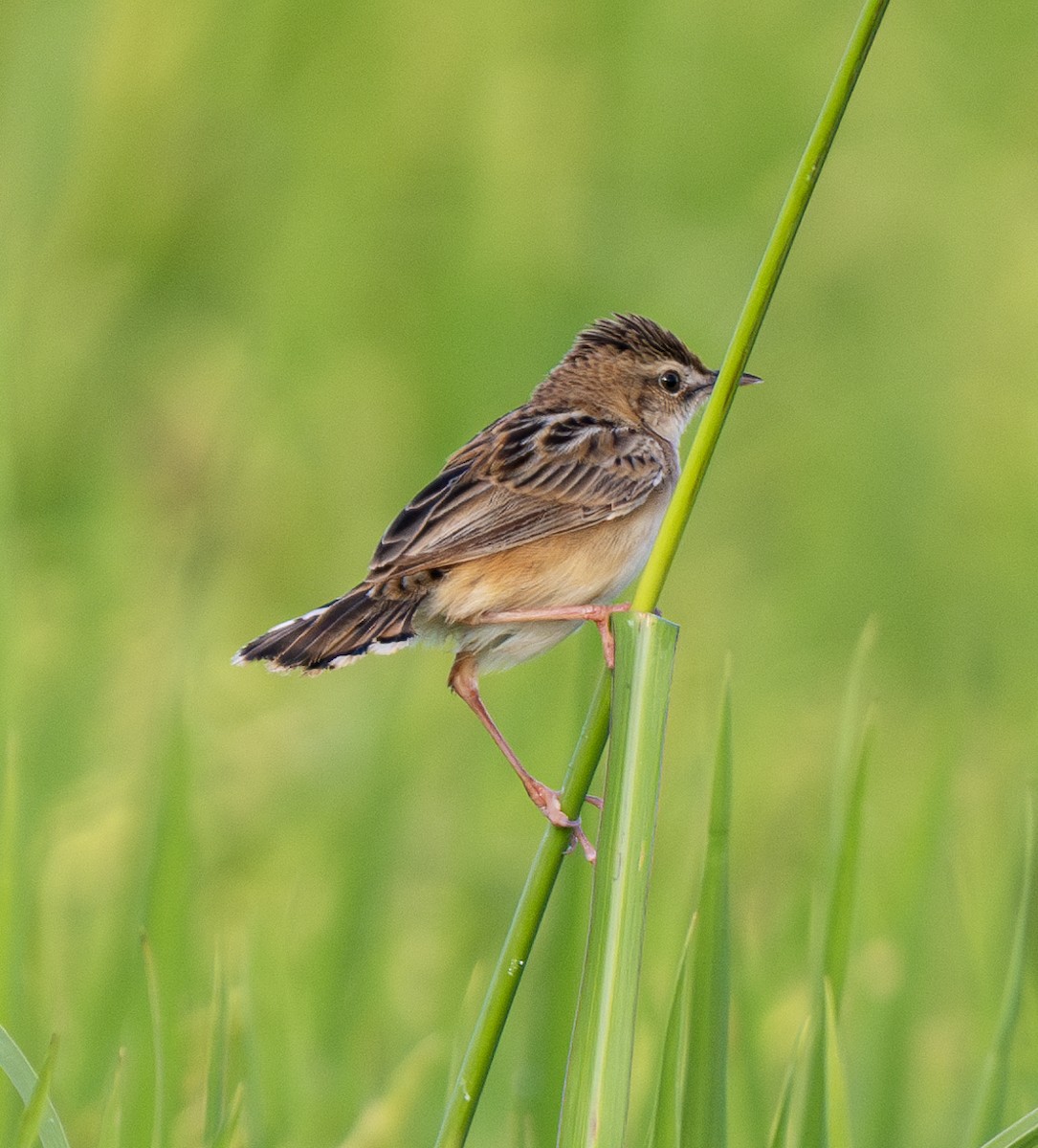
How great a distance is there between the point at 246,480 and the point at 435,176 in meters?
2.42

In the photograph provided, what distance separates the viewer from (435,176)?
29.5ft

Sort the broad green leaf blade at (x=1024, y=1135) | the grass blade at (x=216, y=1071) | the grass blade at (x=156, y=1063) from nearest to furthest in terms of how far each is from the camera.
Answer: the broad green leaf blade at (x=1024, y=1135) < the grass blade at (x=156, y=1063) < the grass blade at (x=216, y=1071)

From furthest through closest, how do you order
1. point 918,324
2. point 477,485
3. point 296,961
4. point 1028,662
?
point 918,324, point 1028,662, point 296,961, point 477,485

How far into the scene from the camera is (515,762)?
2738 millimetres

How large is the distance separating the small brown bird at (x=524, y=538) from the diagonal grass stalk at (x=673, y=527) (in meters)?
0.47

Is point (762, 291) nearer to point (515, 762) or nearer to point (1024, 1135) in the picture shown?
point (1024, 1135)

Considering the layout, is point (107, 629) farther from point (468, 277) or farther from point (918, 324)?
point (918, 324)

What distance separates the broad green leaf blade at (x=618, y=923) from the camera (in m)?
1.83

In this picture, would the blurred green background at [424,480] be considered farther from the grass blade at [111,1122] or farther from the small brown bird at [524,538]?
the small brown bird at [524,538]

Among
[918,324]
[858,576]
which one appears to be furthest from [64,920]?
[918,324]

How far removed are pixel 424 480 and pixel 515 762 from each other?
4.63 metres

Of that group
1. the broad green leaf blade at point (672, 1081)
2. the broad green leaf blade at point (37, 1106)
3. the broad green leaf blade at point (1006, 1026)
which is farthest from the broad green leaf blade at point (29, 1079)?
the broad green leaf blade at point (1006, 1026)

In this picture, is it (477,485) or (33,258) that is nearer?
(477,485)

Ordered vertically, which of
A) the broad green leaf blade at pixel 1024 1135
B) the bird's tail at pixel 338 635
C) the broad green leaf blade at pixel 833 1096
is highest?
the bird's tail at pixel 338 635
